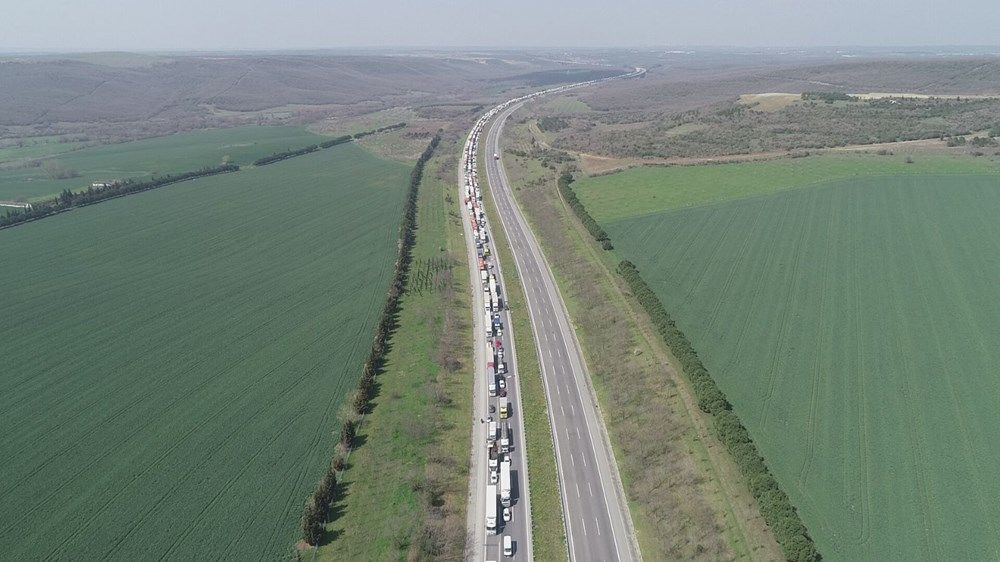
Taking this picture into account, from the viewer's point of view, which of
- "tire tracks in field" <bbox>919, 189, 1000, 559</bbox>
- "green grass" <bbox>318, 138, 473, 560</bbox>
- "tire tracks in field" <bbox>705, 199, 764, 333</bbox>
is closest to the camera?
"tire tracks in field" <bbox>919, 189, 1000, 559</bbox>

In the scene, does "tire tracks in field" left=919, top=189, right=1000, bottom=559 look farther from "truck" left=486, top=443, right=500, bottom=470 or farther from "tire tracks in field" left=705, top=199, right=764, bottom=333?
"truck" left=486, top=443, right=500, bottom=470

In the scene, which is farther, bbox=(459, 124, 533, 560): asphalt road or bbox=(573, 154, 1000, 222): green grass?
bbox=(573, 154, 1000, 222): green grass

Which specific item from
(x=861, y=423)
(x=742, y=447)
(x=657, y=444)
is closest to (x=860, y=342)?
(x=861, y=423)

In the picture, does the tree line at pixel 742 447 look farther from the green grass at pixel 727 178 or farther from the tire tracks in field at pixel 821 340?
the green grass at pixel 727 178

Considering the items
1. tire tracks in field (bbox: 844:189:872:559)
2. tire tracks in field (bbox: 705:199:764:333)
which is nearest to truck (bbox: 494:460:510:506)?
tire tracks in field (bbox: 844:189:872:559)

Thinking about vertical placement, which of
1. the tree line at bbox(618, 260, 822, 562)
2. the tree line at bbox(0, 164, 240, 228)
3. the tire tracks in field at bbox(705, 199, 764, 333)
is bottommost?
the tree line at bbox(618, 260, 822, 562)

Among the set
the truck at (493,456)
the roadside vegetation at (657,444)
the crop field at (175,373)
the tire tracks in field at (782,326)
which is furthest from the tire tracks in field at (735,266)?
the crop field at (175,373)

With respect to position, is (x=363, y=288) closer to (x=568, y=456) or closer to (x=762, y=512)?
(x=568, y=456)
